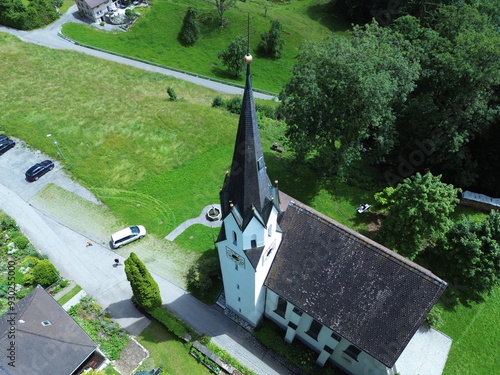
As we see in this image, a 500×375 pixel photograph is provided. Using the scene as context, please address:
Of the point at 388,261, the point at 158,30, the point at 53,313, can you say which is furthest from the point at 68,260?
the point at 158,30

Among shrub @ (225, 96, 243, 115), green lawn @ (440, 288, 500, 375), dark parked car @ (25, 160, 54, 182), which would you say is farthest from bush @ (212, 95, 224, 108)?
green lawn @ (440, 288, 500, 375)

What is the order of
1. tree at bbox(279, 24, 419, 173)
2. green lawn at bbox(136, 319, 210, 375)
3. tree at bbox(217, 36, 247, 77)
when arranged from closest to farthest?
green lawn at bbox(136, 319, 210, 375), tree at bbox(279, 24, 419, 173), tree at bbox(217, 36, 247, 77)

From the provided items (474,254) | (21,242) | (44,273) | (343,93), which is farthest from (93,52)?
(474,254)

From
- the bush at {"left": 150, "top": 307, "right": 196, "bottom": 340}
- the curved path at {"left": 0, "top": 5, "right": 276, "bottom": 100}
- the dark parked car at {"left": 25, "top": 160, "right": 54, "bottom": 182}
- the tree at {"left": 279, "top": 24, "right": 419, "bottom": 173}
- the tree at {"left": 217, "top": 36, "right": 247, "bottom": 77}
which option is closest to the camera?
the bush at {"left": 150, "top": 307, "right": 196, "bottom": 340}


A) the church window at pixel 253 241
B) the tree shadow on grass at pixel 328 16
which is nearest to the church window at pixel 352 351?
the church window at pixel 253 241

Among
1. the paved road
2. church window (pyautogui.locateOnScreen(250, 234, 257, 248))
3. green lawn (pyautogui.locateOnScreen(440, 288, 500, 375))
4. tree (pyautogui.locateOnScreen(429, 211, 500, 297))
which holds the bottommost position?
the paved road

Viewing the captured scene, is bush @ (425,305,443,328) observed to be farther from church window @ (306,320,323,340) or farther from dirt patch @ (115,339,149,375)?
dirt patch @ (115,339,149,375)

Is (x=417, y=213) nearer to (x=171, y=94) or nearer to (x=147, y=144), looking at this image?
(x=147, y=144)
